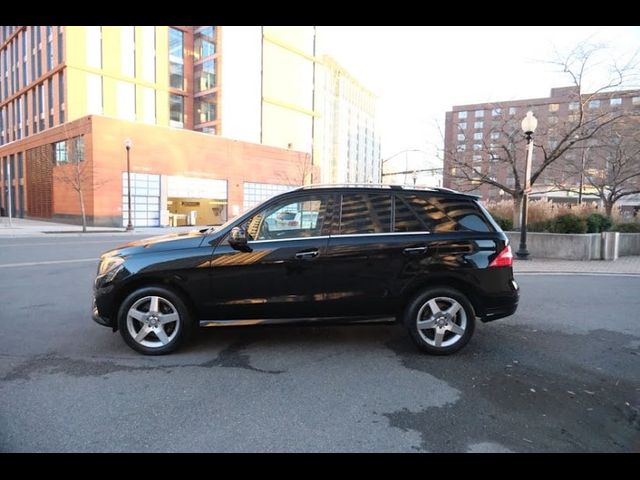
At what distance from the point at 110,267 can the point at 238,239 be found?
4.77 ft

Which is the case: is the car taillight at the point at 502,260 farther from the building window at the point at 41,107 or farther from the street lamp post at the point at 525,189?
the building window at the point at 41,107

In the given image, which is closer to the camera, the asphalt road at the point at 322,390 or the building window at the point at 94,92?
the asphalt road at the point at 322,390

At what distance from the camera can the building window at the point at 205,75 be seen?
138 feet

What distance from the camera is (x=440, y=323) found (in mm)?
4496

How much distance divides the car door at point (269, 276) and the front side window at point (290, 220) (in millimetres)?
11

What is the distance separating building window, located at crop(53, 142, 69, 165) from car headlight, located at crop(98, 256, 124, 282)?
32.9 meters

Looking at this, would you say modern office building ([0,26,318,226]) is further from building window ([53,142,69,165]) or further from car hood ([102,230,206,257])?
car hood ([102,230,206,257])

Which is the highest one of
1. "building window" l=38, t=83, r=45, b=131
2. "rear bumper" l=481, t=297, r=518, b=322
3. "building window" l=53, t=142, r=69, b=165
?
"building window" l=38, t=83, r=45, b=131

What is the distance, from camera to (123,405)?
10.9 feet

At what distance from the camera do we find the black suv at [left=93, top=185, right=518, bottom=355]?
437 cm

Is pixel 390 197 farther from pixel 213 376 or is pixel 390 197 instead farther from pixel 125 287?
pixel 125 287

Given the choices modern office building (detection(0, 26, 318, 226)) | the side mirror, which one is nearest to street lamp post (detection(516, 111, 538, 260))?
the side mirror

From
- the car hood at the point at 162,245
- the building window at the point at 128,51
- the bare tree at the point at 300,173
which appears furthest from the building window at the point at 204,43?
the car hood at the point at 162,245
